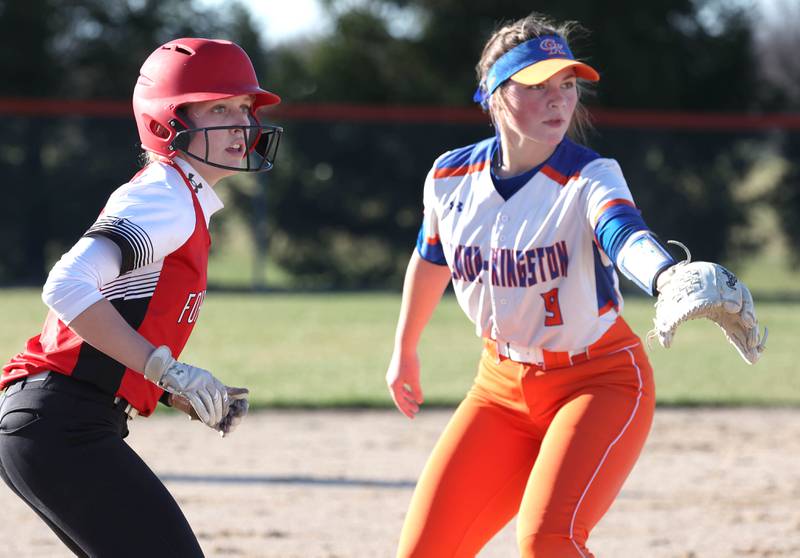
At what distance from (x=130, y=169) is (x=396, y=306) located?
4.40 m

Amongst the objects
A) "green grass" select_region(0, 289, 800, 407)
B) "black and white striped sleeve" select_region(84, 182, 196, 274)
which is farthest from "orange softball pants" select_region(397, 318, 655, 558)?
"green grass" select_region(0, 289, 800, 407)

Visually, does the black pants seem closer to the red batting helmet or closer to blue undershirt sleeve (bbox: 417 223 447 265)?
the red batting helmet

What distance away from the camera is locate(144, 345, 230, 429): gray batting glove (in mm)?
2762

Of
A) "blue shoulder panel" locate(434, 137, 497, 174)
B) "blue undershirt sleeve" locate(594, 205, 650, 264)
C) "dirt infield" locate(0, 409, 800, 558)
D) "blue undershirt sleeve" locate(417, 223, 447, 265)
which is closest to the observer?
"blue undershirt sleeve" locate(594, 205, 650, 264)

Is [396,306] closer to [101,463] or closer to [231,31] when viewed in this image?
[231,31]

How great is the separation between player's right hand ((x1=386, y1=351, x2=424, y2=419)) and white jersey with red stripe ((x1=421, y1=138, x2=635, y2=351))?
16.7 inches

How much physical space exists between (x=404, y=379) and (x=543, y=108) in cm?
106

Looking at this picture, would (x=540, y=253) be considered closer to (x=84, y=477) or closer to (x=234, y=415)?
(x=234, y=415)

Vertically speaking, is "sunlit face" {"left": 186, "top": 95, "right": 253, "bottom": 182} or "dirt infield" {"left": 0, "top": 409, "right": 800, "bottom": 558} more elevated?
"sunlit face" {"left": 186, "top": 95, "right": 253, "bottom": 182}

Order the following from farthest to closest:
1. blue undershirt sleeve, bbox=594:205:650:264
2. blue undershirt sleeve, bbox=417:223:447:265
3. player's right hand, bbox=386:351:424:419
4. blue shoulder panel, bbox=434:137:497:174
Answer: player's right hand, bbox=386:351:424:419 → blue undershirt sleeve, bbox=417:223:447:265 → blue shoulder panel, bbox=434:137:497:174 → blue undershirt sleeve, bbox=594:205:650:264

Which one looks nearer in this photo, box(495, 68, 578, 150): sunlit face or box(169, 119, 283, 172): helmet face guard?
box(169, 119, 283, 172): helmet face guard

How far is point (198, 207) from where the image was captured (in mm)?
3068

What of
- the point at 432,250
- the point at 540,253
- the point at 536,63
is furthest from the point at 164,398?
the point at 536,63

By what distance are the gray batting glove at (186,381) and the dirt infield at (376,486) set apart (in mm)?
2309
